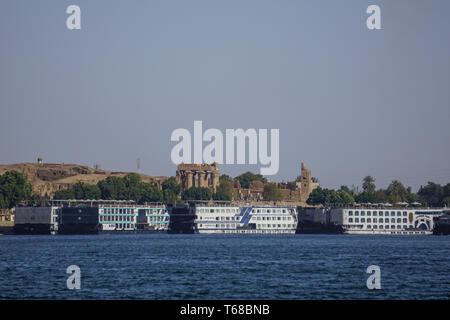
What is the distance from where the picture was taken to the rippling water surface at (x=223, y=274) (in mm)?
65312

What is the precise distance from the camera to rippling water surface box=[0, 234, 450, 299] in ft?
214

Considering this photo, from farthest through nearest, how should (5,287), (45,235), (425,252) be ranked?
(45,235) → (425,252) → (5,287)

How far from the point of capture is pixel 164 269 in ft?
285

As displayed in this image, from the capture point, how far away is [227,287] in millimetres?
69875

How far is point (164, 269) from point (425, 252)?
45832 mm

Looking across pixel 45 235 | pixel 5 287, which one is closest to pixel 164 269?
pixel 5 287

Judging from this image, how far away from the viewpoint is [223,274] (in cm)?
8169

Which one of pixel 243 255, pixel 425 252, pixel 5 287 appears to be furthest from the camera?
pixel 425 252
